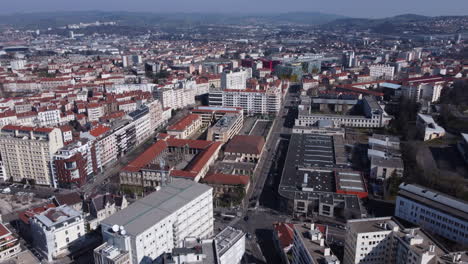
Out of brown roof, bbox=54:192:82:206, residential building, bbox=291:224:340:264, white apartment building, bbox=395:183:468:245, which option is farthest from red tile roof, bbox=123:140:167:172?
white apartment building, bbox=395:183:468:245

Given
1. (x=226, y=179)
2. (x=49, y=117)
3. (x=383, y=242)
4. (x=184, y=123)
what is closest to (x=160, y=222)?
(x=226, y=179)

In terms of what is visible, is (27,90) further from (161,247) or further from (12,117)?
(161,247)

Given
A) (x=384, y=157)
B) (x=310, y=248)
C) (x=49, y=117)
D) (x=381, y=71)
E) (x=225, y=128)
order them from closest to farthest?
(x=310, y=248), (x=384, y=157), (x=225, y=128), (x=49, y=117), (x=381, y=71)

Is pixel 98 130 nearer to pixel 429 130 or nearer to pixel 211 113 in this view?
pixel 211 113

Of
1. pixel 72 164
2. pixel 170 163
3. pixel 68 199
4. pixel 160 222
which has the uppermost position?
pixel 160 222

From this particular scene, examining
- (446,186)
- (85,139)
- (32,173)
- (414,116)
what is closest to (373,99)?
(414,116)

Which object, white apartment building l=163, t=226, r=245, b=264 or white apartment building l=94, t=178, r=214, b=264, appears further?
white apartment building l=94, t=178, r=214, b=264

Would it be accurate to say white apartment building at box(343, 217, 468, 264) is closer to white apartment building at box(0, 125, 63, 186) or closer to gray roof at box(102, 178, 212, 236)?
gray roof at box(102, 178, 212, 236)
